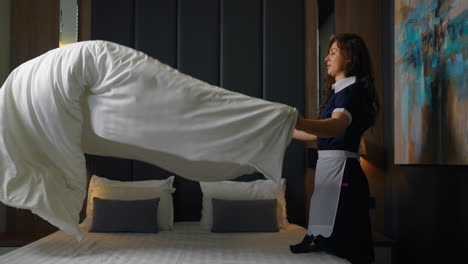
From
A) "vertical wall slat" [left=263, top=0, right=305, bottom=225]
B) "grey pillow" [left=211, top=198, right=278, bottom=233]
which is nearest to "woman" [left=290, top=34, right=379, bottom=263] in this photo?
"grey pillow" [left=211, top=198, right=278, bottom=233]

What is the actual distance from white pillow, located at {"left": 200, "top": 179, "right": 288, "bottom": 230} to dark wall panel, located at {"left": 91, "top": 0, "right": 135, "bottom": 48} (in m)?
1.31

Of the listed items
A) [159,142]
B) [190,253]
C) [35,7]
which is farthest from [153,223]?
[35,7]

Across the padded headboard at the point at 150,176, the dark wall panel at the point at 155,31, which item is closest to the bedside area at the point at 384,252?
the padded headboard at the point at 150,176

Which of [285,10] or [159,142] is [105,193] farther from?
[285,10]

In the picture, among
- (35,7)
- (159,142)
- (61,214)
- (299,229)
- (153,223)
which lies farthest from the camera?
(35,7)

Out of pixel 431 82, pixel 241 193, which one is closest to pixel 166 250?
pixel 241 193

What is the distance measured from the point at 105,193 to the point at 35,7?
1.54 metres

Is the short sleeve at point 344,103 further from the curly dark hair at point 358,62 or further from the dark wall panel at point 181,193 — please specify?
the dark wall panel at point 181,193

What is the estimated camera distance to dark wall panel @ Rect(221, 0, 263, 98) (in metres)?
3.91

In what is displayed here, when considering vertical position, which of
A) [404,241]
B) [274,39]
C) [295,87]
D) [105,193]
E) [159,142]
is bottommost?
[404,241]

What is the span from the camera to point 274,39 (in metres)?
3.94

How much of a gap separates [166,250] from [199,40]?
1.95 m

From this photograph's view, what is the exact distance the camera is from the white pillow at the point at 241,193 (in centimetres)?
353

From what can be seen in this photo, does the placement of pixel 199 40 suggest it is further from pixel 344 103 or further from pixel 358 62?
pixel 344 103
